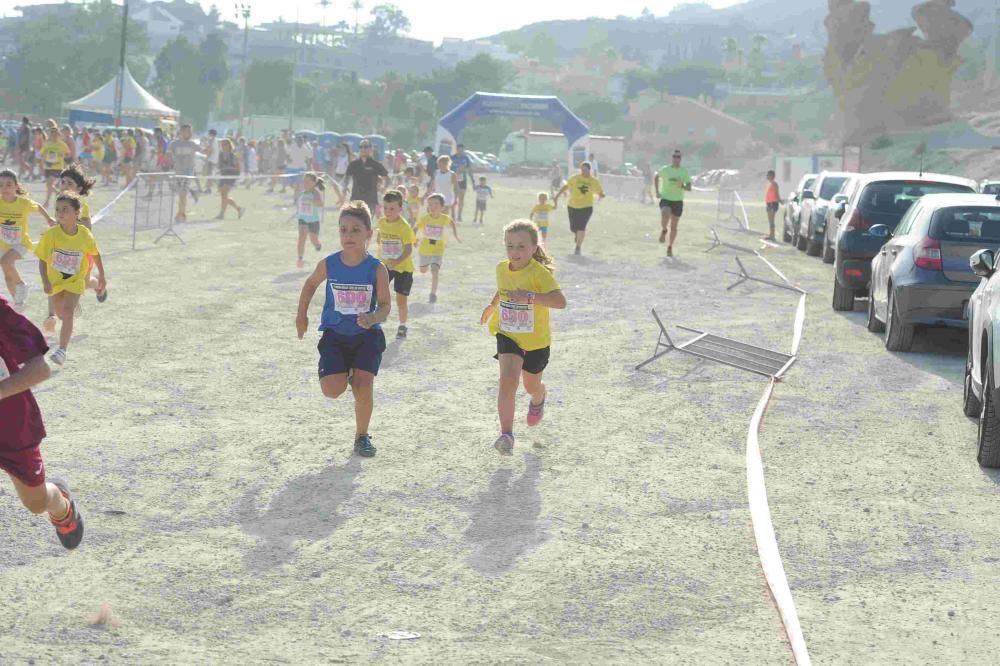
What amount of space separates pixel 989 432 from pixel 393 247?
659 cm

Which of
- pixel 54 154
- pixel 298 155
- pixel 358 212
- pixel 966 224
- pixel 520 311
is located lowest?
pixel 520 311

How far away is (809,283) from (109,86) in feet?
133

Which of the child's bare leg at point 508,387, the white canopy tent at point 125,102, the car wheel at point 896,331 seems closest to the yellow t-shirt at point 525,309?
the child's bare leg at point 508,387

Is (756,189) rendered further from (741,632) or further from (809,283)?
(741,632)

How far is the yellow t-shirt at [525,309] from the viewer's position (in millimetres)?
8391

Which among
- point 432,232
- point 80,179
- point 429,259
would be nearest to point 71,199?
point 80,179

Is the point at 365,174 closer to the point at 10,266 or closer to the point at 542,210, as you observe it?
the point at 542,210

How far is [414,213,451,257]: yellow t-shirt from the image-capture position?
51.7ft

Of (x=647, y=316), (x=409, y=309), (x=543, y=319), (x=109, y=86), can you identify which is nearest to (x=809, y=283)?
(x=647, y=316)

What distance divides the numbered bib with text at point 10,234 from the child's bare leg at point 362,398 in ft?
21.0

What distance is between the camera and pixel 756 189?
86312 mm

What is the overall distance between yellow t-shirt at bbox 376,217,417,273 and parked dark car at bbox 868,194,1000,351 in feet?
14.9

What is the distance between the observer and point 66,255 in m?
11.0

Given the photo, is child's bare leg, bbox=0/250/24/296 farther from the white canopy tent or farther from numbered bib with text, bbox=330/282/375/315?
the white canopy tent
